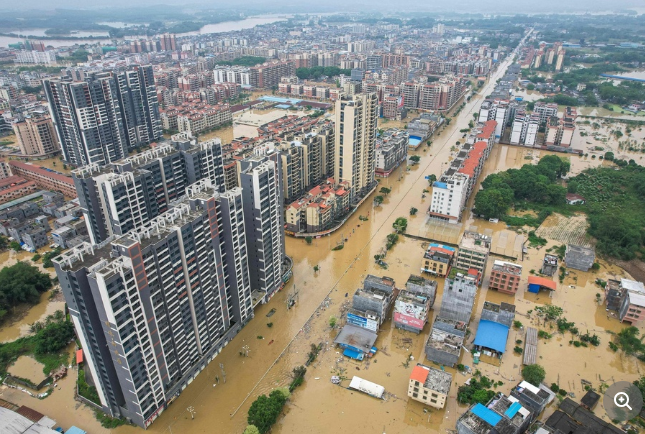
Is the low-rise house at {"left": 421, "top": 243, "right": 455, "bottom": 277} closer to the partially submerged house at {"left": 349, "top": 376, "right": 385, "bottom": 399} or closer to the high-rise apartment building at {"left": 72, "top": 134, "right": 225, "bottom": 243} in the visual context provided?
the partially submerged house at {"left": 349, "top": 376, "right": 385, "bottom": 399}

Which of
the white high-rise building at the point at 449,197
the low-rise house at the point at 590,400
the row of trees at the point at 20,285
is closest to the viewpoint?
the low-rise house at the point at 590,400

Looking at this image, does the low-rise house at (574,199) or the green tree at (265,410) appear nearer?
the green tree at (265,410)

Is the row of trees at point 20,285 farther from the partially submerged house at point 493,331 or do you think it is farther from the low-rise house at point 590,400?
the low-rise house at point 590,400

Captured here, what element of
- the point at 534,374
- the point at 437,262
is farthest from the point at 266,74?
the point at 534,374

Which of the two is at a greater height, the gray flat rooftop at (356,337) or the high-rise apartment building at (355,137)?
the high-rise apartment building at (355,137)

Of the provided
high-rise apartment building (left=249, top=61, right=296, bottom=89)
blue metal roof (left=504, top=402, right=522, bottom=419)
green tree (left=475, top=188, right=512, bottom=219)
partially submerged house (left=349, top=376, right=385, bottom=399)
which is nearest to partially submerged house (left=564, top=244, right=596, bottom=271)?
green tree (left=475, top=188, right=512, bottom=219)

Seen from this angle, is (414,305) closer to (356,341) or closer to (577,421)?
(356,341)

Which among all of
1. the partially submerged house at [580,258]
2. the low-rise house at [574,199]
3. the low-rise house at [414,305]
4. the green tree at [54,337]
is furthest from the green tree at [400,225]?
the green tree at [54,337]

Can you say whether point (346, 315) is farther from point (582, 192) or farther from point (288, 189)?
point (582, 192)
